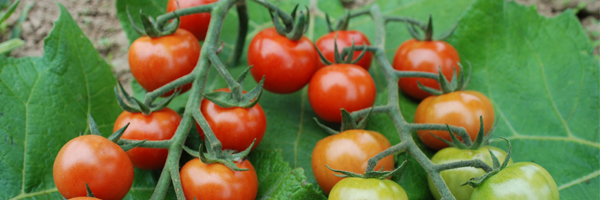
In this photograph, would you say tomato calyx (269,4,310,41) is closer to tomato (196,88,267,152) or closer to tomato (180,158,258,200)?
tomato (196,88,267,152)

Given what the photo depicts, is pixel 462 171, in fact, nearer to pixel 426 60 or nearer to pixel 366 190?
pixel 366 190

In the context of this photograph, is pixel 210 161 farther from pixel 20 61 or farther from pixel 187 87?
pixel 20 61

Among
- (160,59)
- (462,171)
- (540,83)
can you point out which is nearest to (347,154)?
(462,171)

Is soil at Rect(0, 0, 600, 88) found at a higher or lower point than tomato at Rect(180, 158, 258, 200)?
lower

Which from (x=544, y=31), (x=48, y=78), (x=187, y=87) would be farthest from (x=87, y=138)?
(x=544, y=31)

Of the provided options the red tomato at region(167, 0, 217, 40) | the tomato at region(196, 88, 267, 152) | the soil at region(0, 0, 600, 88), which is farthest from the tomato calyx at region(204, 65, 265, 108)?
the soil at region(0, 0, 600, 88)

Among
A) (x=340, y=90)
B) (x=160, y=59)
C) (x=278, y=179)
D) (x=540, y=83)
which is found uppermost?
(x=160, y=59)
